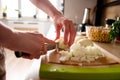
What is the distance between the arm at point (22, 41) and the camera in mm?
394

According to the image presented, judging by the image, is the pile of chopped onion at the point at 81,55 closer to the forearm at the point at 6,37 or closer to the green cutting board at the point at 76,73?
the green cutting board at the point at 76,73

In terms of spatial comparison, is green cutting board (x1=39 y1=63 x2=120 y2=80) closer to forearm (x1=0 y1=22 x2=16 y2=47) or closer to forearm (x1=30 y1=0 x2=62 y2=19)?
forearm (x1=0 y1=22 x2=16 y2=47)

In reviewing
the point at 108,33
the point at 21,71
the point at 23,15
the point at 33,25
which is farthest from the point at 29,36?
the point at 23,15

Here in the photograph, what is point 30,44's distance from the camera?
42 centimetres

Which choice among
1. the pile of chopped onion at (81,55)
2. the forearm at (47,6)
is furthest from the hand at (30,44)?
the forearm at (47,6)

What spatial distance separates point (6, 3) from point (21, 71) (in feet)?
8.29

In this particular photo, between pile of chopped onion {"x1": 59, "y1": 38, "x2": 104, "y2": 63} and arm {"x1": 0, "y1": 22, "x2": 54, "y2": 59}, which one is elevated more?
arm {"x1": 0, "y1": 22, "x2": 54, "y2": 59}

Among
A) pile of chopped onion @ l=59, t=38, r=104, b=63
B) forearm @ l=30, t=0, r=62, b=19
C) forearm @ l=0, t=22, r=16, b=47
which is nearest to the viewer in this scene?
forearm @ l=0, t=22, r=16, b=47

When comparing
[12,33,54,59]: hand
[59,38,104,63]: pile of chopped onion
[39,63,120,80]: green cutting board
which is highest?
[12,33,54,59]: hand

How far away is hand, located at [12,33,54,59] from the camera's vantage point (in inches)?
16.1

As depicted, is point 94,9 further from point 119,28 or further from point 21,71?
point 21,71

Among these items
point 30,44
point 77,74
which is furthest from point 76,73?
point 30,44

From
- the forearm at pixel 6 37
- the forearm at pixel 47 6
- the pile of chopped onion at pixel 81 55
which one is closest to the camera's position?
the forearm at pixel 6 37

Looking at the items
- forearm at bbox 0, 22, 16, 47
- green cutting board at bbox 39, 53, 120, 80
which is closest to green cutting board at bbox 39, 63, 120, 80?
green cutting board at bbox 39, 53, 120, 80
